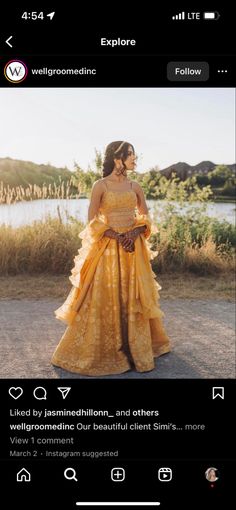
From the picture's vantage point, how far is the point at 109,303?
427 centimetres

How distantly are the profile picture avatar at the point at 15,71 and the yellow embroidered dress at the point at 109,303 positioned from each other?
154 cm

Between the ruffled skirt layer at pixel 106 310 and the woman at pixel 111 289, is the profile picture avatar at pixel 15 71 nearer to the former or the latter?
the woman at pixel 111 289

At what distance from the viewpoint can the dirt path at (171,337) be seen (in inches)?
166

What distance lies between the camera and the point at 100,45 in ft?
8.82

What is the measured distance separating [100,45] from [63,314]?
7.01ft

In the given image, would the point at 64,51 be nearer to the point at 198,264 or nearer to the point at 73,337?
the point at 73,337

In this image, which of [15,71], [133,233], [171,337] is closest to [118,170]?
[133,233]

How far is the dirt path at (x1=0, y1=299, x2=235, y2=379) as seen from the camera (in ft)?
13.8

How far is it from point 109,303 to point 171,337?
3.83ft
